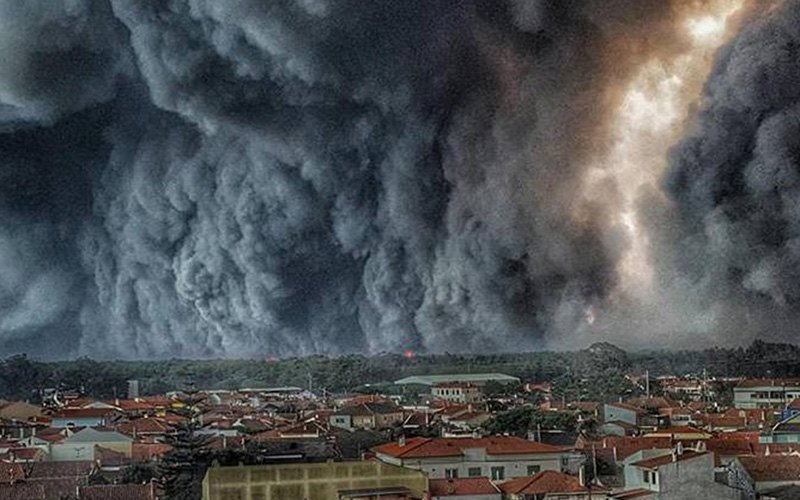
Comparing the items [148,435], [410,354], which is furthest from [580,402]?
[148,435]

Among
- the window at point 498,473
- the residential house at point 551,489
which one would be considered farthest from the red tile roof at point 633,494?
the window at point 498,473

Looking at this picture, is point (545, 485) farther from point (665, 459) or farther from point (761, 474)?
point (761, 474)

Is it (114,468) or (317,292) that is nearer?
(114,468)

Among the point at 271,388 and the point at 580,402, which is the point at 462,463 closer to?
the point at 580,402

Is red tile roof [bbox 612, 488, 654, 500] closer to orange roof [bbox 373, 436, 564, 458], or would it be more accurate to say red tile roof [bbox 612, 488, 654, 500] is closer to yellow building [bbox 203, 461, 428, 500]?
yellow building [bbox 203, 461, 428, 500]

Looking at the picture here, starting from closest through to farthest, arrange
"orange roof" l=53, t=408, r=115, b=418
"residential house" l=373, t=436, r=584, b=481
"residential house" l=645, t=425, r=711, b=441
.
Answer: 1. "residential house" l=373, t=436, r=584, b=481
2. "residential house" l=645, t=425, r=711, b=441
3. "orange roof" l=53, t=408, r=115, b=418

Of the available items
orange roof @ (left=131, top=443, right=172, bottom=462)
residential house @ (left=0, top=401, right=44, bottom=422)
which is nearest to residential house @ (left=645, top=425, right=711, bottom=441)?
orange roof @ (left=131, top=443, right=172, bottom=462)
